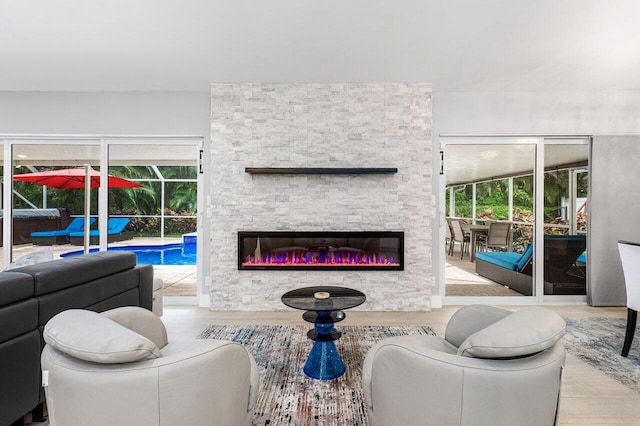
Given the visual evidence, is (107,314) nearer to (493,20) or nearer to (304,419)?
(304,419)

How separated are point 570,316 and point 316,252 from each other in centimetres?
286

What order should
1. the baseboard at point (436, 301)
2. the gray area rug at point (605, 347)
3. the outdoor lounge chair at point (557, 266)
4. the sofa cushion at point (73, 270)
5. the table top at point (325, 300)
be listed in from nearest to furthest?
1. the sofa cushion at point (73, 270)
2. the table top at point (325, 300)
3. the gray area rug at point (605, 347)
4. the baseboard at point (436, 301)
5. the outdoor lounge chair at point (557, 266)

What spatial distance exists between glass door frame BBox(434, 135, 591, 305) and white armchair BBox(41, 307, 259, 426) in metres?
3.40

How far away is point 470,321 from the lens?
1772 mm

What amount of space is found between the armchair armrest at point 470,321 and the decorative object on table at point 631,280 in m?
1.61

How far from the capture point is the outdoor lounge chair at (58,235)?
412 cm

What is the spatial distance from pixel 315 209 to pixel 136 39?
2.30 metres

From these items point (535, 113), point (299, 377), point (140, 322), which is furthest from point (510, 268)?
point (140, 322)

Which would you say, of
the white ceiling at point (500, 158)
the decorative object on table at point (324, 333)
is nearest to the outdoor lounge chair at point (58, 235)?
the decorative object on table at point (324, 333)

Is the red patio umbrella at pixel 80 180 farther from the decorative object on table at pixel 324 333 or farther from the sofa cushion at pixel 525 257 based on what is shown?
the sofa cushion at pixel 525 257

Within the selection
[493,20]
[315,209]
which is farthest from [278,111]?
[493,20]

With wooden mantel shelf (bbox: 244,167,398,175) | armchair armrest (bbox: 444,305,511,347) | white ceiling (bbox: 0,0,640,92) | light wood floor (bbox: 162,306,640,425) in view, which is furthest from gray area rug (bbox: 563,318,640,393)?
white ceiling (bbox: 0,0,640,92)

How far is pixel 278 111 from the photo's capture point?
376 centimetres

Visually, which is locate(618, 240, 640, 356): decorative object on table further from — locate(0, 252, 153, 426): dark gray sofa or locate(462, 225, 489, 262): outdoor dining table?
locate(0, 252, 153, 426): dark gray sofa
